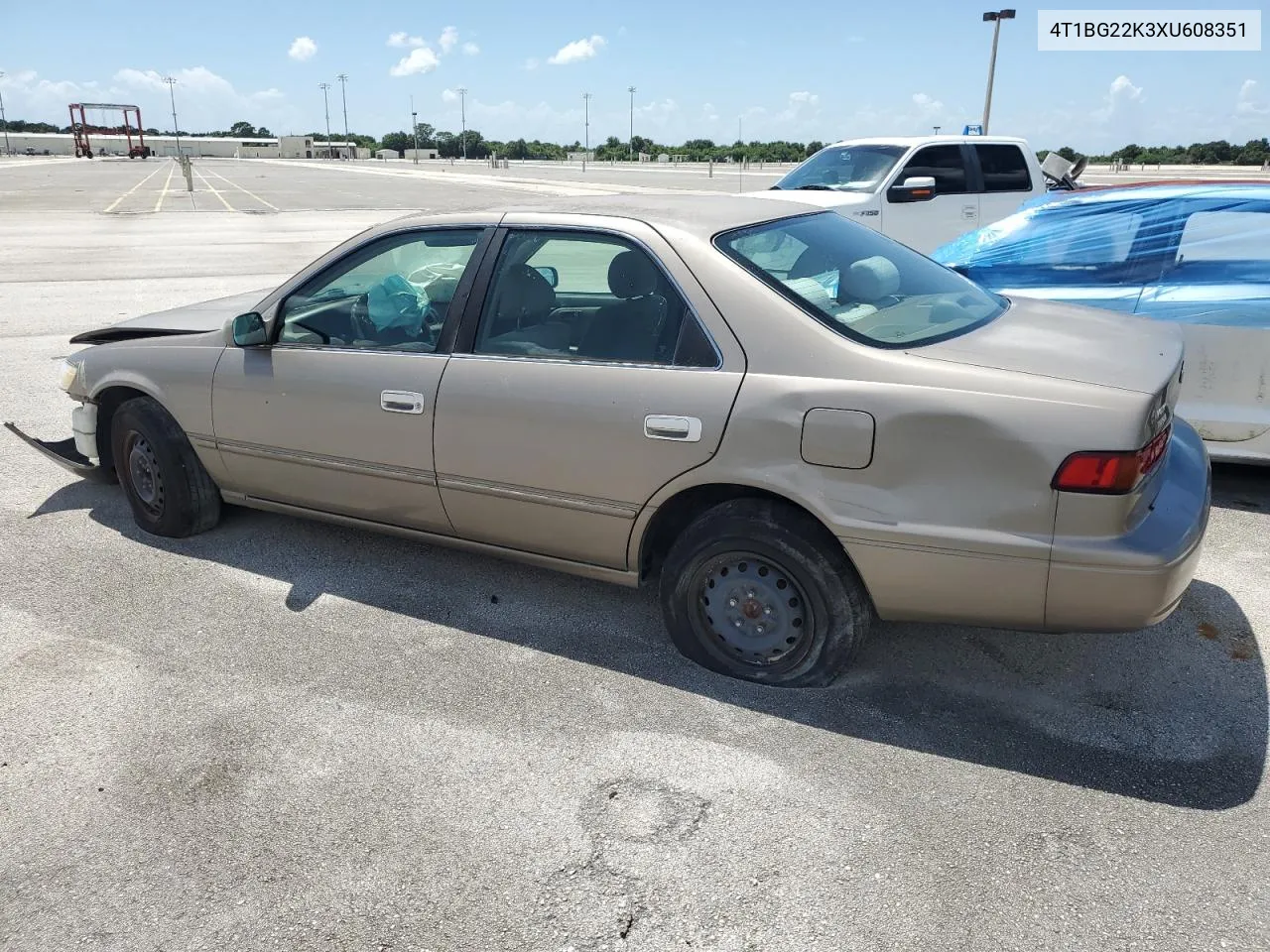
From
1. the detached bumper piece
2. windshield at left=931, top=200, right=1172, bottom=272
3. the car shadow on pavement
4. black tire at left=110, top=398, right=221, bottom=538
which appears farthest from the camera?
windshield at left=931, top=200, right=1172, bottom=272

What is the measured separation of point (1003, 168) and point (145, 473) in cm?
934

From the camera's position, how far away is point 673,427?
10.4 feet

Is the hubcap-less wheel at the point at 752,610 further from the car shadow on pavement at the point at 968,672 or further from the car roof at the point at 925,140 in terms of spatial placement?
the car roof at the point at 925,140

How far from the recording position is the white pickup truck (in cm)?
984

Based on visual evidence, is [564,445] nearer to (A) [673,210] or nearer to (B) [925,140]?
(A) [673,210]

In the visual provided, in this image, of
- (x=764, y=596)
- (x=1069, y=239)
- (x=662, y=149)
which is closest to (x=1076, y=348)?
(x=764, y=596)

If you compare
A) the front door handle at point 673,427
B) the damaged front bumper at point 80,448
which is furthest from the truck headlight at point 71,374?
the front door handle at point 673,427

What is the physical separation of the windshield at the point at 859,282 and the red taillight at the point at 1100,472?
0.64 meters

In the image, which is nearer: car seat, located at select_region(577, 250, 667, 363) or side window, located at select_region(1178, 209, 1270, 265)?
car seat, located at select_region(577, 250, 667, 363)

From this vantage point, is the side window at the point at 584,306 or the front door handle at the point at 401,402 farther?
the front door handle at the point at 401,402

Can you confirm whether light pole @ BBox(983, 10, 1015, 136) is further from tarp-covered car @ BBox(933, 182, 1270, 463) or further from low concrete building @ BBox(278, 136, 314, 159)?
low concrete building @ BBox(278, 136, 314, 159)

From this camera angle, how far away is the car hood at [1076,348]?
9.45ft

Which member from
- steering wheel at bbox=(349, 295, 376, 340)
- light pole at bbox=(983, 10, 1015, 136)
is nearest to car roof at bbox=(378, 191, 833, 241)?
steering wheel at bbox=(349, 295, 376, 340)

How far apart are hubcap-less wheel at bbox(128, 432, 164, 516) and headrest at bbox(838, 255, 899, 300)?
3.17 m
